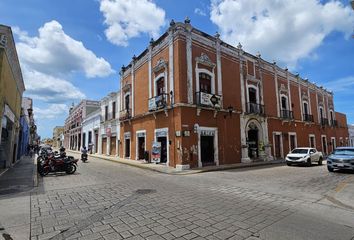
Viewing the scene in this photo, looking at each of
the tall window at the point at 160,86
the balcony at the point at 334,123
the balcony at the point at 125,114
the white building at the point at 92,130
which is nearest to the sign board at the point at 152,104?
the tall window at the point at 160,86

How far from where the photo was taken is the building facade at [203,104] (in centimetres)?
1465

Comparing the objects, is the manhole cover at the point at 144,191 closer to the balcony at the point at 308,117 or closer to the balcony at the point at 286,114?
the balcony at the point at 286,114

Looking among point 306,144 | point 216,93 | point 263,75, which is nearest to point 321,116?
point 306,144

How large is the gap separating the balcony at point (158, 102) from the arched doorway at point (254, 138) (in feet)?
25.4

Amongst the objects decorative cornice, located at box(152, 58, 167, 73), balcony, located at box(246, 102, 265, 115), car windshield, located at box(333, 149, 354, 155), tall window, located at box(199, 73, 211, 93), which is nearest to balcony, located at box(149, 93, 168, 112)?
decorative cornice, located at box(152, 58, 167, 73)

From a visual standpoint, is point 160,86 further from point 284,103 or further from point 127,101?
point 284,103

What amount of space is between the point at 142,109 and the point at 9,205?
13372 millimetres

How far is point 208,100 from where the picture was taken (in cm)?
1516

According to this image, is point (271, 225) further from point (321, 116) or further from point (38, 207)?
point (321, 116)

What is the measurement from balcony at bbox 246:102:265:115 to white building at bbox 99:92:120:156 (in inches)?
532

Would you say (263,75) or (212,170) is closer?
(212,170)

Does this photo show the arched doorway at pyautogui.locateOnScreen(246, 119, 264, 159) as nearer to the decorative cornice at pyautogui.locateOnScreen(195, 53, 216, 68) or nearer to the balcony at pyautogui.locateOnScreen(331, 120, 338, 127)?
the decorative cornice at pyautogui.locateOnScreen(195, 53, 216, 68)

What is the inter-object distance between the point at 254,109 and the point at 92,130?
23.1 metres

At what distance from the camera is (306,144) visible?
2545 centimetres
